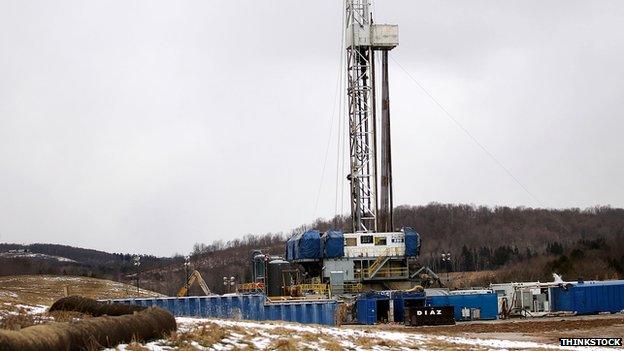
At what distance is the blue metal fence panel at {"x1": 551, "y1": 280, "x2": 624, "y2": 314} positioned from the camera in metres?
48.6

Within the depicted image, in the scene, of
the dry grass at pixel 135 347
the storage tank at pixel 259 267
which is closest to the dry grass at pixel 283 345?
the dry grass at pixel 135 347

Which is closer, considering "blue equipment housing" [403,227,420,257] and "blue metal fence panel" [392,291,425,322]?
"blue metal fence panel" [392,291,425,322]

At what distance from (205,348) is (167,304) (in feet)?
95.2

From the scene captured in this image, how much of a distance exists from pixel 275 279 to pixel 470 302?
1391cm

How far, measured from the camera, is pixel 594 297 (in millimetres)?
48719

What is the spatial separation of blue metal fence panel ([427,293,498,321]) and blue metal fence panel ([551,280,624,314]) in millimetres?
5472

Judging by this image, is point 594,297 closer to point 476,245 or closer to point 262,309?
point 262,309

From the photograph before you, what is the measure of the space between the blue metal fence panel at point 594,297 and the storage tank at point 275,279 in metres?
17.0

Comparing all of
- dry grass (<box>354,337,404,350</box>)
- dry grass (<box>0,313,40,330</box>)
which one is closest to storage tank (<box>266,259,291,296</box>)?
dry grass (<box>354,337,404,350</box>)

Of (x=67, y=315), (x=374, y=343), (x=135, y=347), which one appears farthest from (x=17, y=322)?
(x=374, y=343)

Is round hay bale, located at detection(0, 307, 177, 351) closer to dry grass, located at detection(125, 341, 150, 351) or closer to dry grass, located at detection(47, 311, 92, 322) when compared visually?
dry grass, located at detection(125, 341, 150, 351)

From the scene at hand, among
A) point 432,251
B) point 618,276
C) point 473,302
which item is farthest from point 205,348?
point 432,251

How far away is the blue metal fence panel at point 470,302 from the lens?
149 ft

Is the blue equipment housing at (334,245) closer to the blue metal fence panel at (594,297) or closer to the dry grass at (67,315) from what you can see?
the blue metal fence panel at (594,297)
